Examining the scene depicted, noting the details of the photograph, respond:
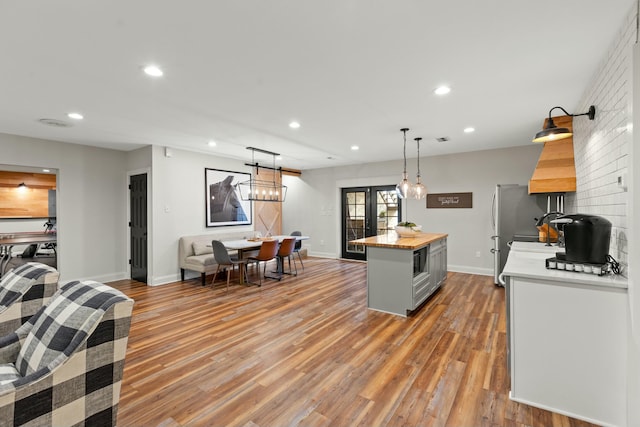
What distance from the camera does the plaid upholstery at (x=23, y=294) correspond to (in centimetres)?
182

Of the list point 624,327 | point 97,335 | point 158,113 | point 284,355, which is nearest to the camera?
point 97,335

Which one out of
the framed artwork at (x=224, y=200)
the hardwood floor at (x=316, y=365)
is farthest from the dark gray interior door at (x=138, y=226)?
the hardwood floor at (x=316, y=365)

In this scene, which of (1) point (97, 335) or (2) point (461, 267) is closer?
(1) point (97, 335)

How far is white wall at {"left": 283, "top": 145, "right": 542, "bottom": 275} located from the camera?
5656 mm

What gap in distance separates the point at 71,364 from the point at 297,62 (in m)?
2.27

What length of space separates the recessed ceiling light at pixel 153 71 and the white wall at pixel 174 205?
305 cm

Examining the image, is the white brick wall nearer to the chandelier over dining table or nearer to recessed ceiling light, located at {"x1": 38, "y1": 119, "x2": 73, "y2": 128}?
the chandelier over dining table

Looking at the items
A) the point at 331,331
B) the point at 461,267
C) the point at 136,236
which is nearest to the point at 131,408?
the point at 331,331

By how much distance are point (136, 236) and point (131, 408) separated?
428 cm

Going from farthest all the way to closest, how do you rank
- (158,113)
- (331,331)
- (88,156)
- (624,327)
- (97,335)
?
(88,156) → (158,113) → (331,331) → (624,327) → (97,335)

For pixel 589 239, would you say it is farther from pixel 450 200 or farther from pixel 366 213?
pixel 366 213

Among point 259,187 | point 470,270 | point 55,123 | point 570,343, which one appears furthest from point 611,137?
point 259,187

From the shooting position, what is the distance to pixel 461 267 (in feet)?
20.1

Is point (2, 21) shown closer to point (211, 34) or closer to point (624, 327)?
point (211, 34)
